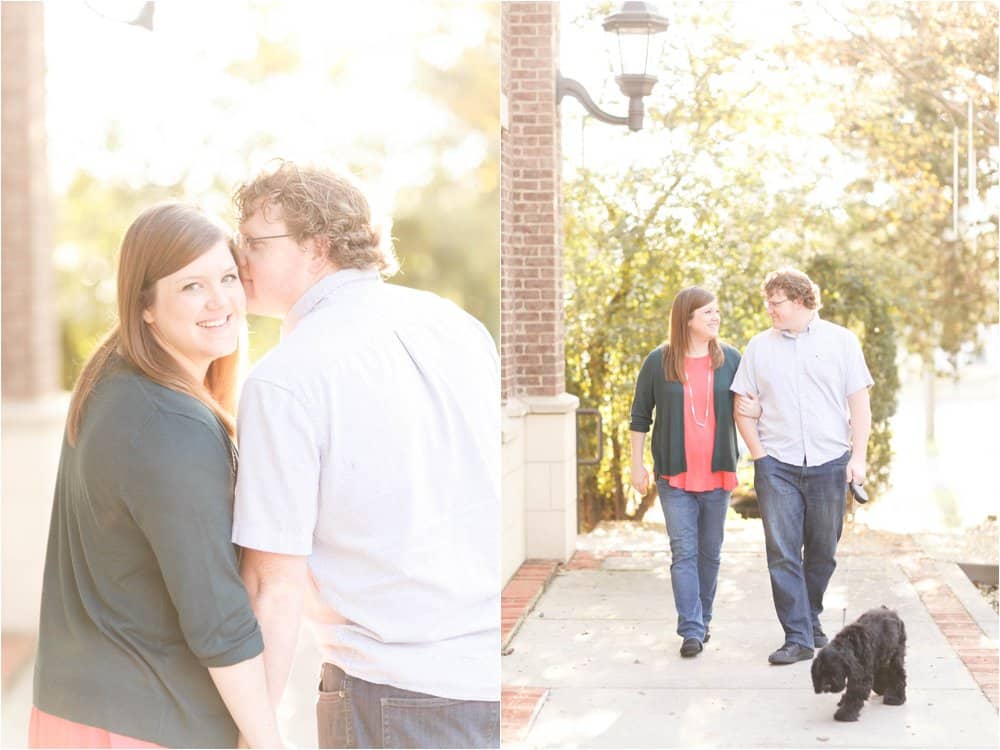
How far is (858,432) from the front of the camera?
3.90m

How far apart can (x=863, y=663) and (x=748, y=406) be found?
0.93 meters

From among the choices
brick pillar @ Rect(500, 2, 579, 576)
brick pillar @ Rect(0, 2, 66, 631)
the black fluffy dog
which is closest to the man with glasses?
the black fluffy dog

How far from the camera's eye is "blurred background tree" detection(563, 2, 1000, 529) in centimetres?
642

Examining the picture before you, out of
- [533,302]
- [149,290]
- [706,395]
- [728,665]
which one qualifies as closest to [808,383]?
[706,395]

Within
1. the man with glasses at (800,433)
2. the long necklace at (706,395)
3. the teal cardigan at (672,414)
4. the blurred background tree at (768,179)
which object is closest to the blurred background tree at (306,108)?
the teal cardigan at (672,414)

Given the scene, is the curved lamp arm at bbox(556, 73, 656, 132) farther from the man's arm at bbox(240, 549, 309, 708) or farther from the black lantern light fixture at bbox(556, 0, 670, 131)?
the man's arm at bbox(240, 549, 309, 708)

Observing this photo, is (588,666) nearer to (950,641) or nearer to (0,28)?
(950,641)

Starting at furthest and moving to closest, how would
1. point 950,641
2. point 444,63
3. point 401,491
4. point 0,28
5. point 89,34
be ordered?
point 950,641, point 444,63, point 89,34, point 401,491, point 0,28

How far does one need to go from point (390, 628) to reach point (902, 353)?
6.69 metres

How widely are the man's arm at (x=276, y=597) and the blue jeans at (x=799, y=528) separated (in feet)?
7.99

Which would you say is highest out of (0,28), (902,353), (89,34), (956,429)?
(89,34)

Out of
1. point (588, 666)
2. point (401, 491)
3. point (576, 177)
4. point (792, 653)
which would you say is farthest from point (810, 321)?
point (576, 177)

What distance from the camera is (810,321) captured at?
3.94m

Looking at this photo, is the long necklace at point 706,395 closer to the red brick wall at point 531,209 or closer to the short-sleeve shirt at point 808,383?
the short-sleeve shirt at point 808,383
